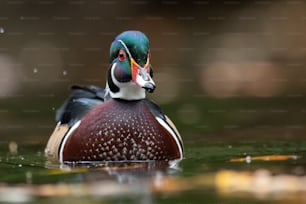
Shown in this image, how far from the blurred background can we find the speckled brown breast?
3591 millimetres

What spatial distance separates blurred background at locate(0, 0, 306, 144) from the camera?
1484 centimetres

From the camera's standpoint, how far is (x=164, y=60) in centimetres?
1861

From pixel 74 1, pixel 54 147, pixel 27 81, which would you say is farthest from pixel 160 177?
pixel 74 1

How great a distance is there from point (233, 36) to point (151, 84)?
33.7 ft

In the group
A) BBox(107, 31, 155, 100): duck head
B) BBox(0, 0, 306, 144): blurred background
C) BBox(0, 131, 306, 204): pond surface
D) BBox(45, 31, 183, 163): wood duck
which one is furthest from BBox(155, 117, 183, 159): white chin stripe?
BBox(0, 0, 306, 144): blurred background

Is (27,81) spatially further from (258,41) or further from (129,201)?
(129,201)

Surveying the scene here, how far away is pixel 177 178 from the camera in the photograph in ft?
27.4

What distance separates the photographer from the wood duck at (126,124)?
9.59 metres

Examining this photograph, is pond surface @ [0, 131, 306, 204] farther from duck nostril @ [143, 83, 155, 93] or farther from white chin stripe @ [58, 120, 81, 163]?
duck nostril @ [143, 83, 155, 93]

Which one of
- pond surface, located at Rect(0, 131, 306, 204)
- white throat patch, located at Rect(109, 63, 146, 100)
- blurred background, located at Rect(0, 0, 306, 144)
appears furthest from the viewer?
blurred background, located at Rect(0, 0, 306, 144)

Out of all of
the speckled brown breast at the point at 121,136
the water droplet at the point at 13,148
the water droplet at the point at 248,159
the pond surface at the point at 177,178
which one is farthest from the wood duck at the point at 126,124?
the water droplet at the point at 13,148

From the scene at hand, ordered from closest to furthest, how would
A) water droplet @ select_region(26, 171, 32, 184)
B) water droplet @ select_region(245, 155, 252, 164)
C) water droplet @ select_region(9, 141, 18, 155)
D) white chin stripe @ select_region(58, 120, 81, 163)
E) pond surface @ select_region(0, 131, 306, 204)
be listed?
1. pond surface @ select_region(0, 131, 306, 204)
2. water droplet @ select_region(26, 171, 32, 184)
3. water droplet @ select_region(245, 155, 252, 164)
4. white chin stripe @ select_region(58, 120, 81, 163)
5. water droplet @ select_region(9, 141, 18, 155)

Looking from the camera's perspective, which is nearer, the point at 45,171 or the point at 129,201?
the point at 129,201

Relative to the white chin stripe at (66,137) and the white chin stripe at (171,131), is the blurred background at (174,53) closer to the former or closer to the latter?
the white chin stripe at (66,137)
